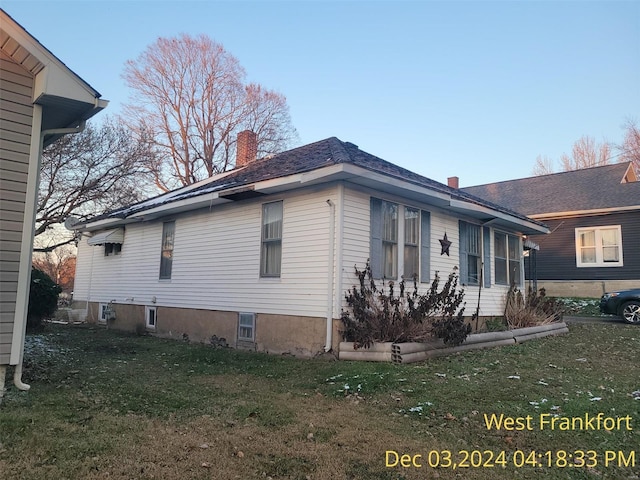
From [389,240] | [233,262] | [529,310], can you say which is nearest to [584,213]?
[529,310]

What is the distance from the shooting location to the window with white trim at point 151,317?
11772 mm

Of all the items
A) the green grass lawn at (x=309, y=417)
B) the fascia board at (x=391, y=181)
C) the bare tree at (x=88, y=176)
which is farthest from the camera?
the bare tree at (x=88, y=176)

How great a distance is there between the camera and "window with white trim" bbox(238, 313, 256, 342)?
8.93 metres

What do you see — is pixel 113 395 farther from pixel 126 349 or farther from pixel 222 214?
pixel 222 214

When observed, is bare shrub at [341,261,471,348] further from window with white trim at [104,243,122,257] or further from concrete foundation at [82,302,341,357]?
window with white trim at [104,243,122,257]

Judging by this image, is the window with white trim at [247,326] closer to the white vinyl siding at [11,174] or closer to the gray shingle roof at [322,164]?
the gray shingle roof at [322,164]

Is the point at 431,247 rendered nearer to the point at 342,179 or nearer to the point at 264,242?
the point at 342,179

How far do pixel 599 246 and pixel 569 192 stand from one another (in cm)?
327

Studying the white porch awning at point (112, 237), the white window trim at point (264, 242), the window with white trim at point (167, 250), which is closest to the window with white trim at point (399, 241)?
the white window trim at point (264, 242)

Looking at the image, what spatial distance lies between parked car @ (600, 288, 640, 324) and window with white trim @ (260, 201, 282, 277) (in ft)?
35.9

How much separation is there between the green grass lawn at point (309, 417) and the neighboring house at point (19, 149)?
3.19 feet

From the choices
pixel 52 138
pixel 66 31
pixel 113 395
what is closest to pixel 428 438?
pixel 113 395

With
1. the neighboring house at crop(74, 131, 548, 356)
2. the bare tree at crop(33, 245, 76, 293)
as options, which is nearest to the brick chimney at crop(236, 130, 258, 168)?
the neighboring house at crop(74, 131, 548, 356)

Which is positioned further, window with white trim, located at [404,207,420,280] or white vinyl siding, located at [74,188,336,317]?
window with white trim, located at [404,207,420,280]
